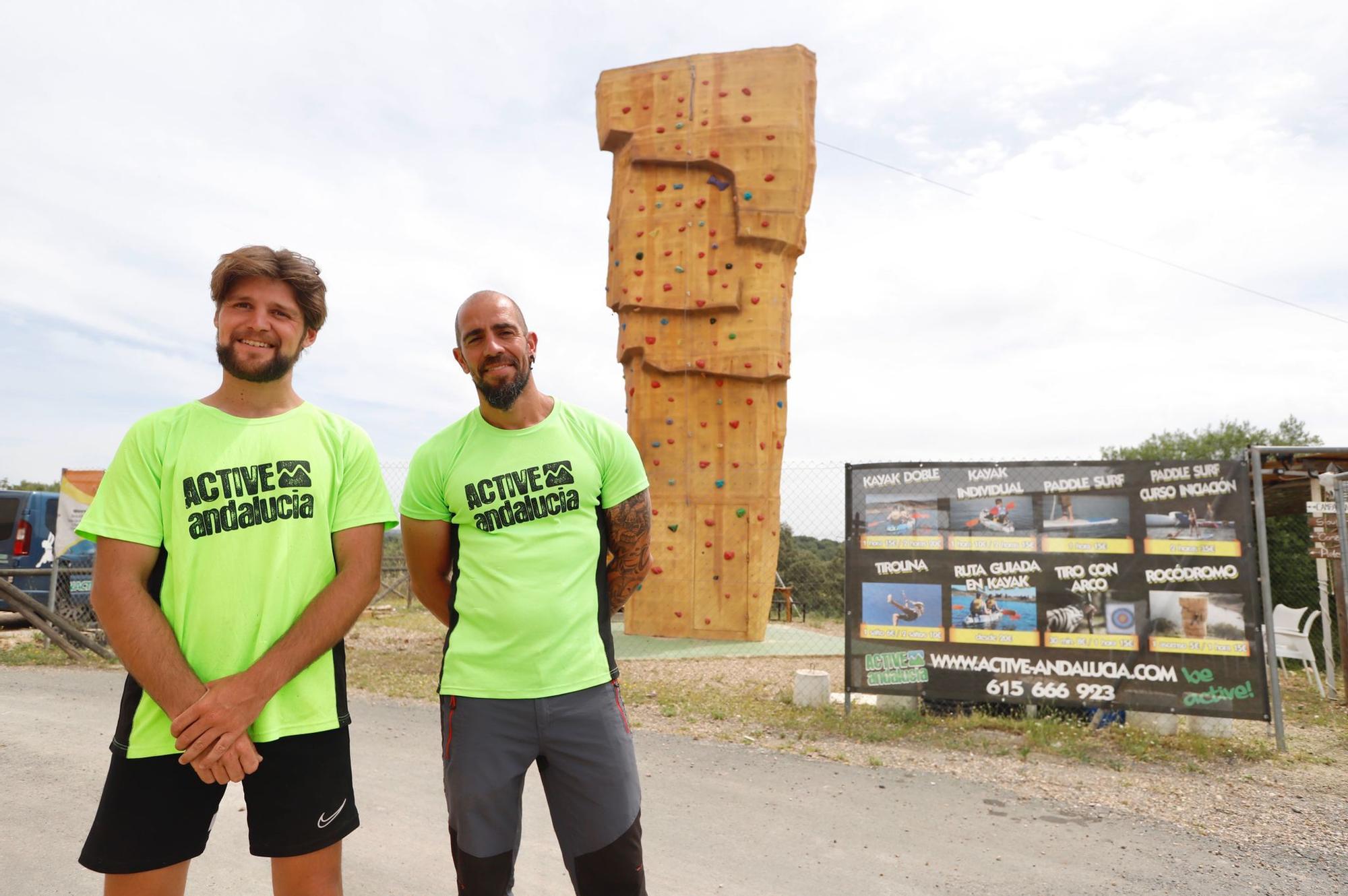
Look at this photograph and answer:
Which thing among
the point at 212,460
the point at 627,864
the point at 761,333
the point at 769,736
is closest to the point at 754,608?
the point at 761,333

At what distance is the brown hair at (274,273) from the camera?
6.63 feet

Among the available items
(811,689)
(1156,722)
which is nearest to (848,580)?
(811,689)

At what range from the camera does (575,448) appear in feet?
7.72

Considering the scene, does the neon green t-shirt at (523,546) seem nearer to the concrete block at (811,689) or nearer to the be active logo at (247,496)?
the be active logo at (247,496)

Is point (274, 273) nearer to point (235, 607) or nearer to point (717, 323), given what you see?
point (235, 607)

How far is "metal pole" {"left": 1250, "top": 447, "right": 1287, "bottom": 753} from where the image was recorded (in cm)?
553

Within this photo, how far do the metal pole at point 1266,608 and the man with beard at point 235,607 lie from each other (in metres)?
5.80

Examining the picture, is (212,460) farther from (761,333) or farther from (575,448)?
(761,333)

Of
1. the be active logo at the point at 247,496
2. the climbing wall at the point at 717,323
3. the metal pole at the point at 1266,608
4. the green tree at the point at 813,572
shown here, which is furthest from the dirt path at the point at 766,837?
the green tree at the point at 813,572

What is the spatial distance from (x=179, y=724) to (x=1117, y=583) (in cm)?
588

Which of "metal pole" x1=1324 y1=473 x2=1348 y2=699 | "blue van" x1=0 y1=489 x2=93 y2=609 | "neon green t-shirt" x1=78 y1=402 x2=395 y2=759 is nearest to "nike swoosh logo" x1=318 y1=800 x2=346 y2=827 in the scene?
"neon green t-shirt" x1=78 y1=402 x2=395 y2=759

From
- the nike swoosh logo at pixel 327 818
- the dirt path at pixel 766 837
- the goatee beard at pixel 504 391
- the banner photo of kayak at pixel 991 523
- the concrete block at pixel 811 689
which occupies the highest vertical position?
the goatee beard at pixel 504 391

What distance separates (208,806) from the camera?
75.7 inches

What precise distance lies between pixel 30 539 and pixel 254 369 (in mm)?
12296
